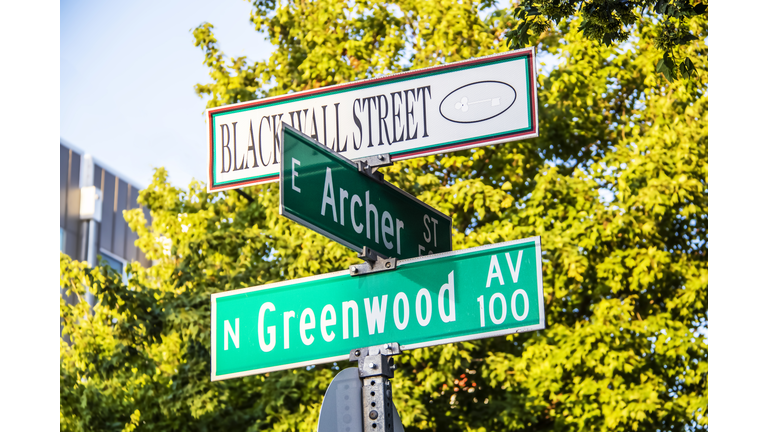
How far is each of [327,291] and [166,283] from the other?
7553 mm

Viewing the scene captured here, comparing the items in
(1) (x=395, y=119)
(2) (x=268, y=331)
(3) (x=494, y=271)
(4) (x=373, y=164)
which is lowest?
(2) (x=268, y=331)

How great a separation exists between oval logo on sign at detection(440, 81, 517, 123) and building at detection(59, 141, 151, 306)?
73.3 feet

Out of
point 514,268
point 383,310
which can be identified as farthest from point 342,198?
point 514,268

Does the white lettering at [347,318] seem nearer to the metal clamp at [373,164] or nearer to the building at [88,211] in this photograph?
the metal clamp at [373,164]

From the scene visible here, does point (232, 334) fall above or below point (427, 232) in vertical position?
below

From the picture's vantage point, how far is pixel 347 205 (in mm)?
2928

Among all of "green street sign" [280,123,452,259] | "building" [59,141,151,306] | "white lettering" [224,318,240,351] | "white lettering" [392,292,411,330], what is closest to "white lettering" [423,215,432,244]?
"green street sign" [280,123,452,259]

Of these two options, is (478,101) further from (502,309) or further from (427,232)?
(502,309)

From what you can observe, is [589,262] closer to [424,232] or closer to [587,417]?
[587,417]

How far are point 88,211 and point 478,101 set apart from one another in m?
24.5

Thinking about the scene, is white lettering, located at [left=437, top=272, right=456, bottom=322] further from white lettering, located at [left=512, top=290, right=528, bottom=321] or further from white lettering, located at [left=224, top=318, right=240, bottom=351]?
white lettering, located at [left=224, top=318, right=240, bottom=351]

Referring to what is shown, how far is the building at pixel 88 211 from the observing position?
25.0 meters

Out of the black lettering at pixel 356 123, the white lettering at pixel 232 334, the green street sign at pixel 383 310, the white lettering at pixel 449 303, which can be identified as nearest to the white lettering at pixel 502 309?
the green street sign at pixel 383 310

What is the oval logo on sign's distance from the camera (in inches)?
123
